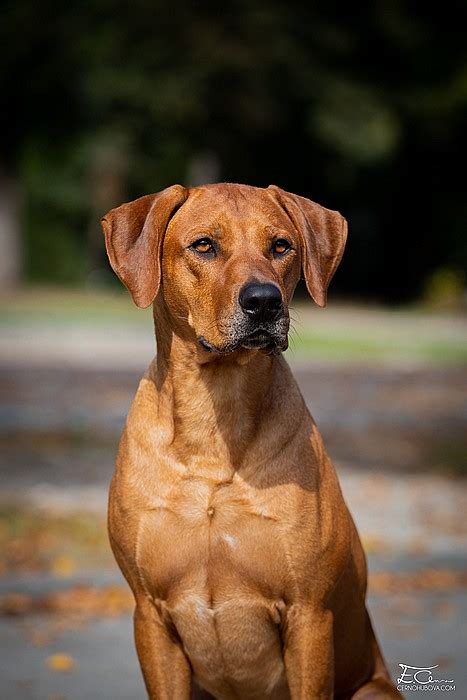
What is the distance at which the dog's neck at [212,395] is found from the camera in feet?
13.1

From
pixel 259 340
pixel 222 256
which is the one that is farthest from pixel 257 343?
pixel 222 256

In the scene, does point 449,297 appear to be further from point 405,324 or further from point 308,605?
point 308,605

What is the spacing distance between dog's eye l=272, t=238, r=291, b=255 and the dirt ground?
2126 millimetres

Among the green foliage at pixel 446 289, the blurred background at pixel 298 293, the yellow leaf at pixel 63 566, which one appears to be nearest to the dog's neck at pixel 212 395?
the blurred background at pixel 298 293

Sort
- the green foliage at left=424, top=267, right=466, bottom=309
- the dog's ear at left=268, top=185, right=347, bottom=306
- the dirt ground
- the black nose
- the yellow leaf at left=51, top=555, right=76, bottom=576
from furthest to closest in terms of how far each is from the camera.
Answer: the green foliage at left=424, top=267, right=466, bottom=309 < the yellow leaf at left=51, top=555, right=76, bottom=576 < the dirt ground < the dog's ear at left=268, top=185, right=347, bottom=306 < the black nose

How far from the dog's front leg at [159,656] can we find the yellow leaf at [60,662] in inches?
61.8

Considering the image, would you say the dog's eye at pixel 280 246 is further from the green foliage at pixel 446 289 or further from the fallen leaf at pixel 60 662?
the green foliage at pixel 446 289

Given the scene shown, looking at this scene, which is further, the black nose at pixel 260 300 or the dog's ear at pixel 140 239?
the dog's ear at pixel 140 239

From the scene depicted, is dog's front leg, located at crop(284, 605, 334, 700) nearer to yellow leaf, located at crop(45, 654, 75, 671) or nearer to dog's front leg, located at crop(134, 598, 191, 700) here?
dog's front leg, located at crop(134, 598, 191, 700)

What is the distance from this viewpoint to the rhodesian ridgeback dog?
12.6ft

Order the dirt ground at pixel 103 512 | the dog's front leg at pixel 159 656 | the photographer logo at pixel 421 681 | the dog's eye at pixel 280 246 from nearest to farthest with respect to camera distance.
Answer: the dog's front leg at pixel 159 656
the dog's eye at pixel 280 246
the photographer logo at pixel 421 681
the dirt ground at pixel 103 512

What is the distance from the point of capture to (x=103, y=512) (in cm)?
818

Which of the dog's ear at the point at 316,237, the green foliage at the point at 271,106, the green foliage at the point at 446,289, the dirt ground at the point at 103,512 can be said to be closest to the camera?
the dog's ear at the point at 316,237

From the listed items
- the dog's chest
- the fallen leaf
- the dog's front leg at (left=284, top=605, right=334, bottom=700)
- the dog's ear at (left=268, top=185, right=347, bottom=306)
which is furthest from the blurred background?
the dog's front leg at (left=284, top=605, right=334, bottom=700)
